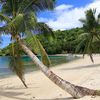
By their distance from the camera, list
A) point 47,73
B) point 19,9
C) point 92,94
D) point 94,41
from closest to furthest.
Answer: point 92,94 < point 47,73 < point 19,9 < point 94,41

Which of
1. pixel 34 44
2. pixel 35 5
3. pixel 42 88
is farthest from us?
pixel 42 88

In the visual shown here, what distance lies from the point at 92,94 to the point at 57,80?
1.53m

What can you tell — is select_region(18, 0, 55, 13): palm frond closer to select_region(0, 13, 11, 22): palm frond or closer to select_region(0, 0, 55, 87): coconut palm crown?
select_region(0, 0, 55, 87): coconut palm crown

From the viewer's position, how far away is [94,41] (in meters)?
33.2

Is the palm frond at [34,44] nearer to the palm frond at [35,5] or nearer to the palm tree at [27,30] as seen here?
the palm tree at [27,30]

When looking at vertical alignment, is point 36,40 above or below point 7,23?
below

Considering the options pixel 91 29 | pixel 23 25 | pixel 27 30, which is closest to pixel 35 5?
pixel 27 30

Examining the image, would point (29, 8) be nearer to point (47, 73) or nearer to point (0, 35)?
point (0, 35)

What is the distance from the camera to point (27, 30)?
12820 millimetres

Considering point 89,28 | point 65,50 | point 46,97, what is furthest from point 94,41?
point 65,50

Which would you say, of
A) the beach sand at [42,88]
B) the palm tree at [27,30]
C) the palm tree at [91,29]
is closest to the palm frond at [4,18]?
the palm tree at [27,30]

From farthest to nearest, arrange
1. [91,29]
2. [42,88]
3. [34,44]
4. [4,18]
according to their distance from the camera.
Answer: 1. [91,29]
2. [42,88]
3. [34,44]
4. [4,18]

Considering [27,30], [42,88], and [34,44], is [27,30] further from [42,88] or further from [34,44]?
[42,88]

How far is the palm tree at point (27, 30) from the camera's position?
11555 millimetres
